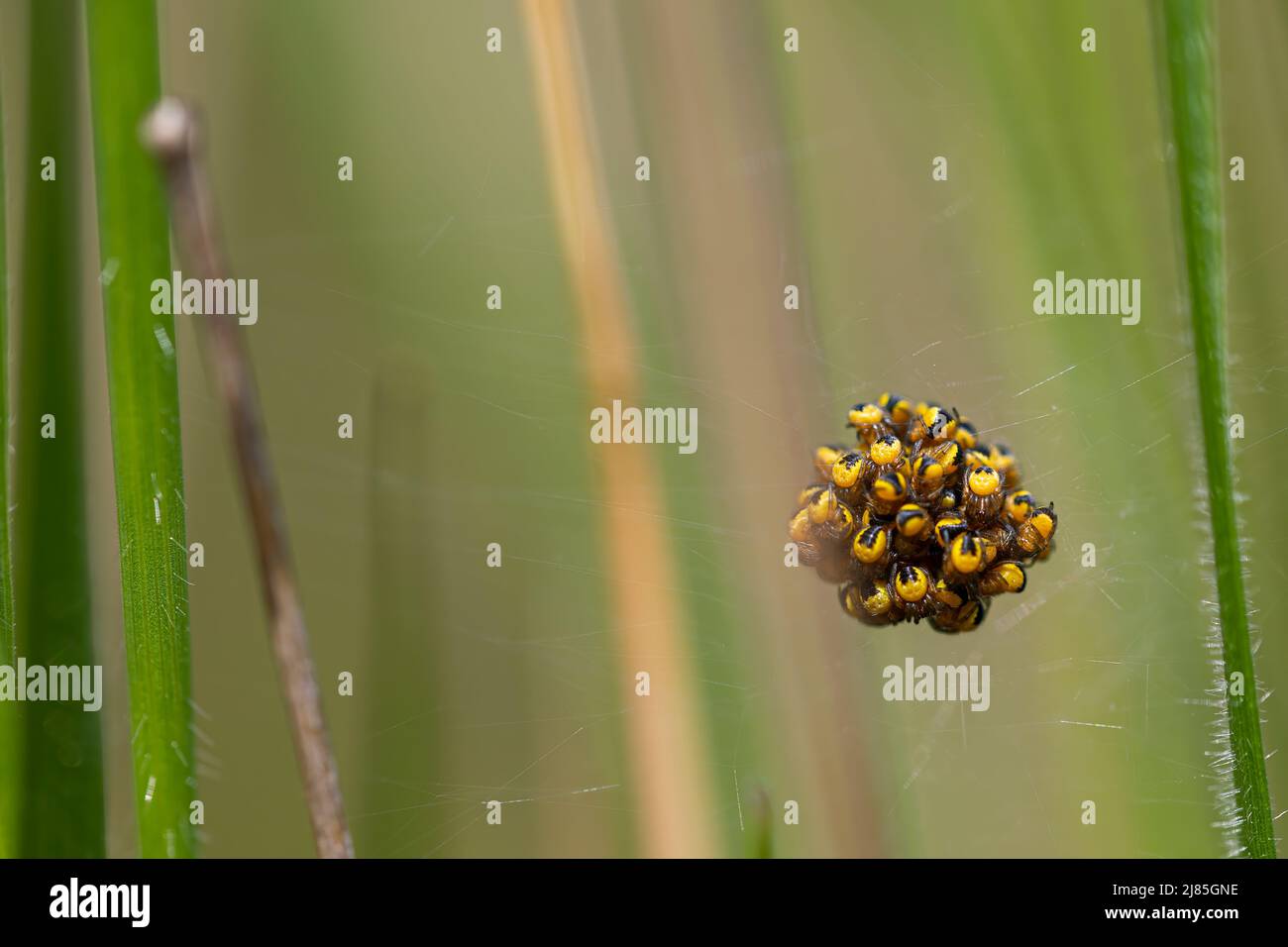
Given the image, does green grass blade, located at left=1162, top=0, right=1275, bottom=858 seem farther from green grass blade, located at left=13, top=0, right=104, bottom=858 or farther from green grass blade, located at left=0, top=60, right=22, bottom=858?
green grass blade, located at left=13, top=0, right=104, bottom=858

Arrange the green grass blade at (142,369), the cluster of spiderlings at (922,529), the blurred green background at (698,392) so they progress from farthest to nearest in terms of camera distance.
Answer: the blurred green background at (698,392) → the cluster of spiderlings at (922,529) → the green grass blade at (142,369)

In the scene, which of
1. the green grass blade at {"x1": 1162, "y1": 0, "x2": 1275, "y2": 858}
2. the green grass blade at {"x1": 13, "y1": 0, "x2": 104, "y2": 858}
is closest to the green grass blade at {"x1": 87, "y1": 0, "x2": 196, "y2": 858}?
the green grass blade at {"x1": 13, "y1": 0, "x2": 104, "y2": 858}

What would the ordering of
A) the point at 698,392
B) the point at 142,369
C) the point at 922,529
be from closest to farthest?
the point at 142,369 < the point at 922,529 < the point at 698,392

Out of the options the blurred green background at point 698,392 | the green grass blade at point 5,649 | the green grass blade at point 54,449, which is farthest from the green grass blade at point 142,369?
the blurred green background at point 698,392

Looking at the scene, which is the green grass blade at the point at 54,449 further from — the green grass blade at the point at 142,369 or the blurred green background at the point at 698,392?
the green grass blade at the point at 142,369

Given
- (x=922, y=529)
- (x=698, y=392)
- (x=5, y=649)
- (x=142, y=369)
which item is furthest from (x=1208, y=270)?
(x=5, y=649)

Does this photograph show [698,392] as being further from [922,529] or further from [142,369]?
[142,369]

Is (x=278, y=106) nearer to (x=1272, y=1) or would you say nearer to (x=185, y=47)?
(x=185, y=47)
